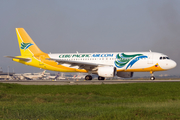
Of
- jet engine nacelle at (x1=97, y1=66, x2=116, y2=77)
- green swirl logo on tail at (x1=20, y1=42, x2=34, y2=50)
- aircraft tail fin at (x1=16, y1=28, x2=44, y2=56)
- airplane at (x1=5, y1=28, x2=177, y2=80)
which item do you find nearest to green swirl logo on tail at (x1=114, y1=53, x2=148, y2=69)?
airplane at (x1=5, y1=28, x2=177, y2=80)

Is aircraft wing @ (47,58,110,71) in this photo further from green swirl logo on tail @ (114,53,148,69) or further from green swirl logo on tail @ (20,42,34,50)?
green swirl logo on tail @ (20,42,34,50)

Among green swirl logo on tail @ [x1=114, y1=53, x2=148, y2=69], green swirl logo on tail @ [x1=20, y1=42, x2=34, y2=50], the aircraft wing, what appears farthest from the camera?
green swirl logo on tail @ [x1=20, y1=42, x2=34, y2=50]

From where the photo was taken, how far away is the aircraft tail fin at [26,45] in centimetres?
4316

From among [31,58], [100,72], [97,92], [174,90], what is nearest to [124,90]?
[97,92]

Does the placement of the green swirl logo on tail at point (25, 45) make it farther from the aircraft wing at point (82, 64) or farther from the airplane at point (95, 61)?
the aircraft wing at point (82, 64)

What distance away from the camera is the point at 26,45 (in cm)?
4356

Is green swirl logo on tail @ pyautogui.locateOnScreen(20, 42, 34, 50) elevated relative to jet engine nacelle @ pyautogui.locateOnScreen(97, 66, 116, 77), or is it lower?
elevated

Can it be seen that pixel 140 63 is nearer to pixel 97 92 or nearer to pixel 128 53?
pixel 128 53

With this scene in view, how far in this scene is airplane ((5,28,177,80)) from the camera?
36406 millimetres

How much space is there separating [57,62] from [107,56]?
8.43 meters

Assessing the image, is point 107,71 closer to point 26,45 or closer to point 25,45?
point 26,45

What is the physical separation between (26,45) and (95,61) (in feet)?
43.4

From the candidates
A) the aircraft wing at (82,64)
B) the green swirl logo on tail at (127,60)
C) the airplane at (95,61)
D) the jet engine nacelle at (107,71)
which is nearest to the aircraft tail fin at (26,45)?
the airplane at (95,61)

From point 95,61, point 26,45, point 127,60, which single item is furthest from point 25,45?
point 127,60
